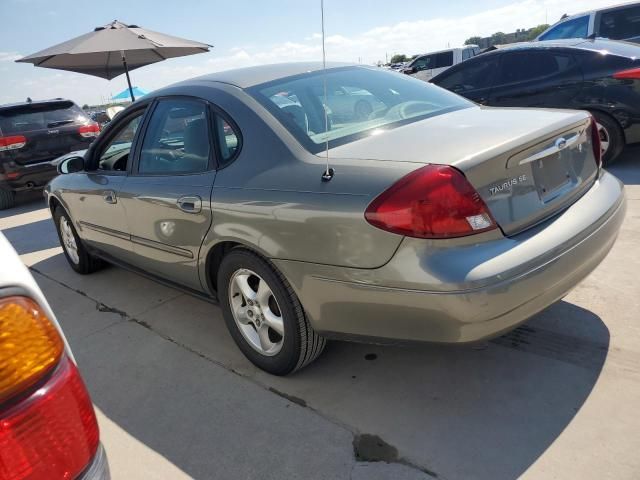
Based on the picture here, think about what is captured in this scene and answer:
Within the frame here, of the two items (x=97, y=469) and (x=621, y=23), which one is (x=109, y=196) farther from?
(x=621, y=23)

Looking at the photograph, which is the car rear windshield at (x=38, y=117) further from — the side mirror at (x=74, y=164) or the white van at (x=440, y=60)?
the white van at (x=440, y=60)

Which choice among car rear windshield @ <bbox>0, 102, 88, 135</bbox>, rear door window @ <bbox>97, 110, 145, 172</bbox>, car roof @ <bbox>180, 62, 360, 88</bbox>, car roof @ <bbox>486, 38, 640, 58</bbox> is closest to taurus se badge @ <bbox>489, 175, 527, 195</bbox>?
car roof @ <bbox>180, 62, 360, 88</bbox>

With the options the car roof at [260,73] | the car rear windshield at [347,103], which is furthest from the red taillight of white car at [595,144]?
the car roof at [260,73]

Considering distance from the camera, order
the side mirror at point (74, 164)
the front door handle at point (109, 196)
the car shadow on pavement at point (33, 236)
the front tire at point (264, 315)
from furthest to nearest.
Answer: the car shadow on pavement at point (33, 236)
the side mirror at point (74, 164)
the front door handle at point (109, 196)
the front tire at point (264, 315)

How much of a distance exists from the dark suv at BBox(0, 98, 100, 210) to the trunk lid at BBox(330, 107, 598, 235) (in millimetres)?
7212

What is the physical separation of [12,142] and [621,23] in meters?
9.68

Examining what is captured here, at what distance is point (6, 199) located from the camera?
847 centimetres

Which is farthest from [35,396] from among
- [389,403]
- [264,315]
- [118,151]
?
[118,151]

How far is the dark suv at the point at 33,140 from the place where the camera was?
775 centimetres

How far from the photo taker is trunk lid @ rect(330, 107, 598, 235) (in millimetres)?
1995

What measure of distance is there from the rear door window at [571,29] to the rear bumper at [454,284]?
785 cm

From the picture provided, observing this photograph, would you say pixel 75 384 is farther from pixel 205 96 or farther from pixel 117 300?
pixel 117 300

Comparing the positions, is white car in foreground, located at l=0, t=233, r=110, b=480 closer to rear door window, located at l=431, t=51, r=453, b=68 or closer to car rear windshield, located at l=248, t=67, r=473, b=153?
car rear windshield, located at l=248, t=67, r=473, b=153

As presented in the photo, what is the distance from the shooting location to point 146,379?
9.27 ft
